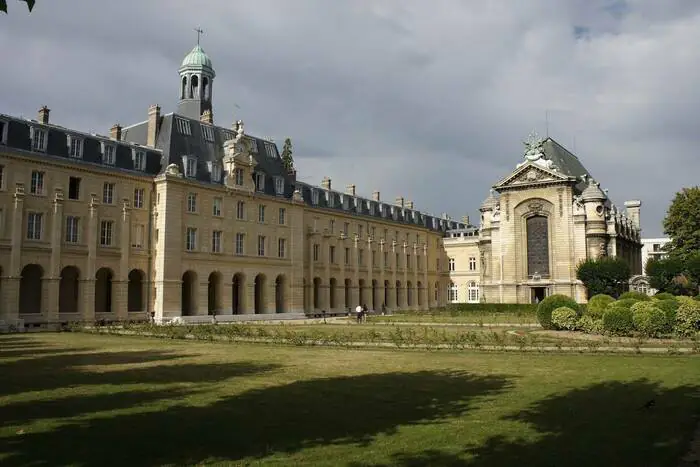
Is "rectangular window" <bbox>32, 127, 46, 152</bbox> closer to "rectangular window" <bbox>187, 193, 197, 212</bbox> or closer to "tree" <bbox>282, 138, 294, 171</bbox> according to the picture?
"rectangular window" <bbox>187, 193, 197, 212</bbox>

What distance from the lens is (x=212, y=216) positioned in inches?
2020

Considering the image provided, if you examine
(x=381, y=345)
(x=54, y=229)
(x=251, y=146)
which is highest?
(x=251, y=146)

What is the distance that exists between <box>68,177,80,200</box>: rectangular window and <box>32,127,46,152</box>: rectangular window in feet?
9.25

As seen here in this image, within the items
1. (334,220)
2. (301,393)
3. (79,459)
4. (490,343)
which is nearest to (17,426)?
(79,459)

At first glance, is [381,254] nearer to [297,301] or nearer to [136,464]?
[297,301]

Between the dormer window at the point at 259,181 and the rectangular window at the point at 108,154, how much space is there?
1385 centimetres

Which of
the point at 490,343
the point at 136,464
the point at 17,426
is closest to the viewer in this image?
the point at 136,464

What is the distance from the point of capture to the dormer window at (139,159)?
157ft

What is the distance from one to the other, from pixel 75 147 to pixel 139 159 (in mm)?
5222

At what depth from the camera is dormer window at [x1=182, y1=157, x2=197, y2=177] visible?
165 feet

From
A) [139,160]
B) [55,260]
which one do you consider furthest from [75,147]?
[55,260]

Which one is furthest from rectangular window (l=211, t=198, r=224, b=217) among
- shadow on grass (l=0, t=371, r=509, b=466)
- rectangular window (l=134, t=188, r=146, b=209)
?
shadow on grass (l=0, t=371, r=509, b=466)

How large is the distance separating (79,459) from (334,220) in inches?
2363

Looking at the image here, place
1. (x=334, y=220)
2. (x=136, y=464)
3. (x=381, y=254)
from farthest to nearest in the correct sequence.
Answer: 1. (x=381, y=254)
2. (x=334, y=220)
3. (x=136, y=464)
